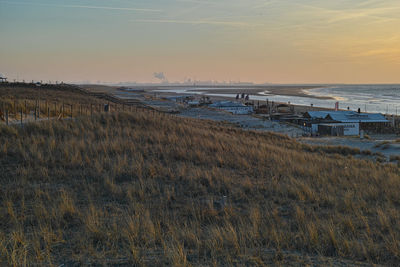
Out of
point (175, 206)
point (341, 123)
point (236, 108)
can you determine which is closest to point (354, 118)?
point (341, 123)

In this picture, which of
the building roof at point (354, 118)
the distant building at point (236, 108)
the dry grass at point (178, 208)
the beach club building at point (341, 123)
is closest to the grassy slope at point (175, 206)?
the dry grass at point (178, 208)

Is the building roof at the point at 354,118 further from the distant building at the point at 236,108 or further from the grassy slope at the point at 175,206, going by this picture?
the grassy slope at the point at 175,206

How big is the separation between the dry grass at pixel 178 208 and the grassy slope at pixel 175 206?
3 cm

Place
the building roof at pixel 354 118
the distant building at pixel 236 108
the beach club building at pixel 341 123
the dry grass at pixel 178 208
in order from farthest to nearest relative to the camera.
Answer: the distant building at pixel 236 108
the building roof at pixel 354 118
the beach club building at pixel 341 123
the dry grass at pixel 178 208

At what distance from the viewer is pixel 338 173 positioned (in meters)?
12.5

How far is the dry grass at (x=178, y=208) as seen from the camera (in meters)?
5.20

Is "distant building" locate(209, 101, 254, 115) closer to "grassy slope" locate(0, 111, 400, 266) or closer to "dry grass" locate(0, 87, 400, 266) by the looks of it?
"grassy slope" locate(0, 111, 400, 266)

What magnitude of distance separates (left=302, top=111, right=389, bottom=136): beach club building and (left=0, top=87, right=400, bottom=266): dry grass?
3183 centimetres

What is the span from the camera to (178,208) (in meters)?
7.62

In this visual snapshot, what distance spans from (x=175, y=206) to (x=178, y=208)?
13 centimetres

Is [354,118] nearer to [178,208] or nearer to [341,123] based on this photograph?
[341,123]

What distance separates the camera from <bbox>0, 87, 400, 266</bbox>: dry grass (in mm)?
5203

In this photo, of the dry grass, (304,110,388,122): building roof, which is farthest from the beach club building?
the dry grass

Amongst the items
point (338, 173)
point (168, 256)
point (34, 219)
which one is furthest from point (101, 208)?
point (338, 173)
